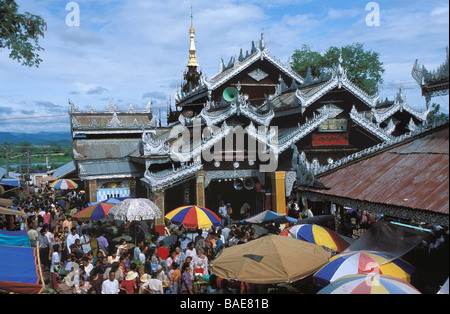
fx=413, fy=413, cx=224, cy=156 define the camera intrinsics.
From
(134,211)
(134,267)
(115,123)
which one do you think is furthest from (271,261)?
(115,123)

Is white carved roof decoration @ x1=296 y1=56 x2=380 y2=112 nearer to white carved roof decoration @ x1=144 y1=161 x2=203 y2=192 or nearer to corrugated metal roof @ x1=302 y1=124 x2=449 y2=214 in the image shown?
white carved roof decoration @ x1=144 y1=161 x2=203 y2=192

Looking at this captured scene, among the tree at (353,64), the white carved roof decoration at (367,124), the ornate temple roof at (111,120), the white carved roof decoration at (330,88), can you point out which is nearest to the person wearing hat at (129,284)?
the white carved roof decoration at (330,88)

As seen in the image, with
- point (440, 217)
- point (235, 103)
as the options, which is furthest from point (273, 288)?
point (235, 103)

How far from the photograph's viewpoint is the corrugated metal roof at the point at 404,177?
28.0ft

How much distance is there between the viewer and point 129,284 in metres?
10.5

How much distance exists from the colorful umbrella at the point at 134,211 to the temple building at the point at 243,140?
500cm

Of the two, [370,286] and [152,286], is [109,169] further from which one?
[370,286]

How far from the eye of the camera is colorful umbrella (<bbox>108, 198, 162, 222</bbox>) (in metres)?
15.5

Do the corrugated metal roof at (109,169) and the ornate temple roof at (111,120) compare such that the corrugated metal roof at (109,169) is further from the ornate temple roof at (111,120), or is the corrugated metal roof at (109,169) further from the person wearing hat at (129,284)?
the person wearing hat at (129,284)

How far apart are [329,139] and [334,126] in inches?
32.7

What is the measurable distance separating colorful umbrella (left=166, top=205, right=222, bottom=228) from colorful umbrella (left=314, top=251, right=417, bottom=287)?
644 centimetres

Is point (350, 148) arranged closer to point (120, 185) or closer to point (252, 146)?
point (252, 146)

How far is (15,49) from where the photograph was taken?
1441cm
